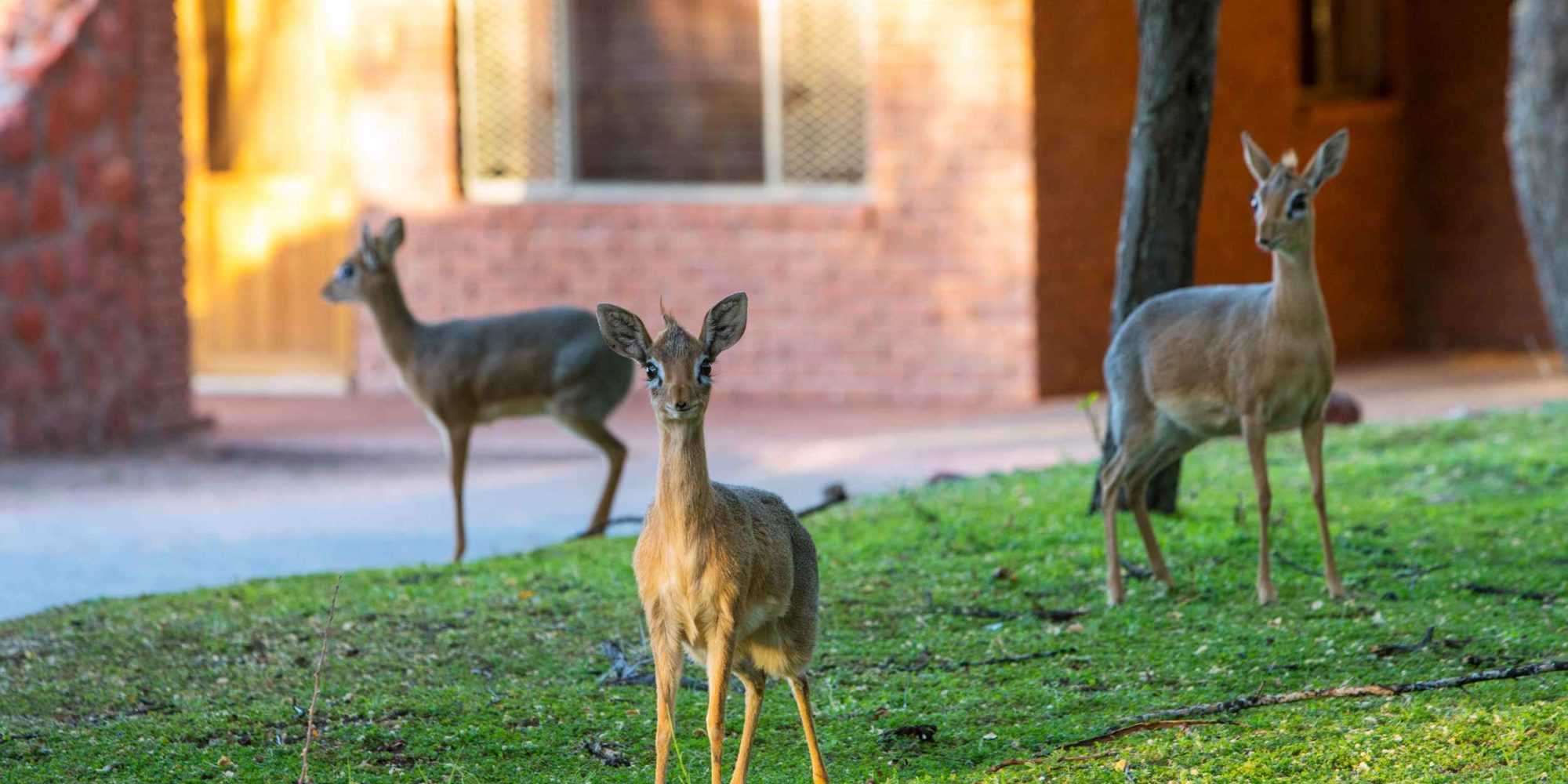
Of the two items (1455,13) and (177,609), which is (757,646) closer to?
(177,609)

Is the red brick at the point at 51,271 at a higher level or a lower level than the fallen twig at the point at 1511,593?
higher

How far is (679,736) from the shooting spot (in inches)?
231

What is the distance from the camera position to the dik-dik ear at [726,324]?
16.2 ft

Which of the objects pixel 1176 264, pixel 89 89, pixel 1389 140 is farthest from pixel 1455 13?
pixel 89 89

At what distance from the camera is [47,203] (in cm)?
1276

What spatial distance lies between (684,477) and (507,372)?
4.58 meters

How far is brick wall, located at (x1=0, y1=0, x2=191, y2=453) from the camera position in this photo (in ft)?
41.3

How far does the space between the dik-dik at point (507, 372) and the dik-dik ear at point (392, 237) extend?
33mm

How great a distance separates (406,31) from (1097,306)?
216 inches

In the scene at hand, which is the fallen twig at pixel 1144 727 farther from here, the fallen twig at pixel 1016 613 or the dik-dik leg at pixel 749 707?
the fallen twig at pixel 1016 613

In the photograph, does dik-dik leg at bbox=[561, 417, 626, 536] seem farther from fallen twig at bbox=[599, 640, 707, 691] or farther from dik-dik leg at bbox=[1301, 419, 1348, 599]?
dik-dik leg at bbox=[1301, 419, 1348, 599]

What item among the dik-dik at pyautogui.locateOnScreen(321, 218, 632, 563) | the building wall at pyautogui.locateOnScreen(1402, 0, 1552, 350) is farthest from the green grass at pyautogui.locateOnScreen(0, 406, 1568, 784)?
the building wall at pyautogui.locateOnScreen(1402, 0, 1552, 350)

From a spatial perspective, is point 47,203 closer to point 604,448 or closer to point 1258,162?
point 604,448

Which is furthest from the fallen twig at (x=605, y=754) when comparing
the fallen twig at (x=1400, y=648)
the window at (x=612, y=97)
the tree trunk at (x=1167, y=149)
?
the window at (x=612, y=97)
